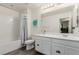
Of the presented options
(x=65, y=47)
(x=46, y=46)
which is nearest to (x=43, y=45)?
(x=46, y=46)

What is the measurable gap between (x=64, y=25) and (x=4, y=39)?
240 cm

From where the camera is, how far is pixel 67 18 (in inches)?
77.6

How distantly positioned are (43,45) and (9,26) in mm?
1865

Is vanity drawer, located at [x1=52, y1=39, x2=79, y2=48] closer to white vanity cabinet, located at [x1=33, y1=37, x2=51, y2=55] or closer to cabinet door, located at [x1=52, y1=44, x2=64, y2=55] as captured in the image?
cabinet door, located at [x1=52, y1=44, x2=64, y2=55]

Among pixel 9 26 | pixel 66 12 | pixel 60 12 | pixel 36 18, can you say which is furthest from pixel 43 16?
pixel 9 26

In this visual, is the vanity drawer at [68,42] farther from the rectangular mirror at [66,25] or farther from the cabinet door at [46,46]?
the rectangular mirror at [66,25]

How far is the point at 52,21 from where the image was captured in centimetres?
223

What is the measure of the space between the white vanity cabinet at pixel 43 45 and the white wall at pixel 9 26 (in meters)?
0.75

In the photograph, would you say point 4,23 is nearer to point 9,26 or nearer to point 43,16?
point 9,26

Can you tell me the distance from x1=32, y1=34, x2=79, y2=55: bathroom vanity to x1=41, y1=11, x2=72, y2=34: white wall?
14.5 inches

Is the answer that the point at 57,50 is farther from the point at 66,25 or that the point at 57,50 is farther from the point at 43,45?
the point at 66,25

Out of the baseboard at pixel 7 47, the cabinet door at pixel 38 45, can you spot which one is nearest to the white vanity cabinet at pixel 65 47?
the cabinet door at pixel 38 45

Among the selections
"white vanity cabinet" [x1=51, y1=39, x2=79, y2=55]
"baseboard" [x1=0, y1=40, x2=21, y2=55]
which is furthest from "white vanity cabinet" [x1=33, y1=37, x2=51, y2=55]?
"baseboard" [x1=0, y1=40, x2=21, y2=55]

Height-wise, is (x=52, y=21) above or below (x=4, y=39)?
above
